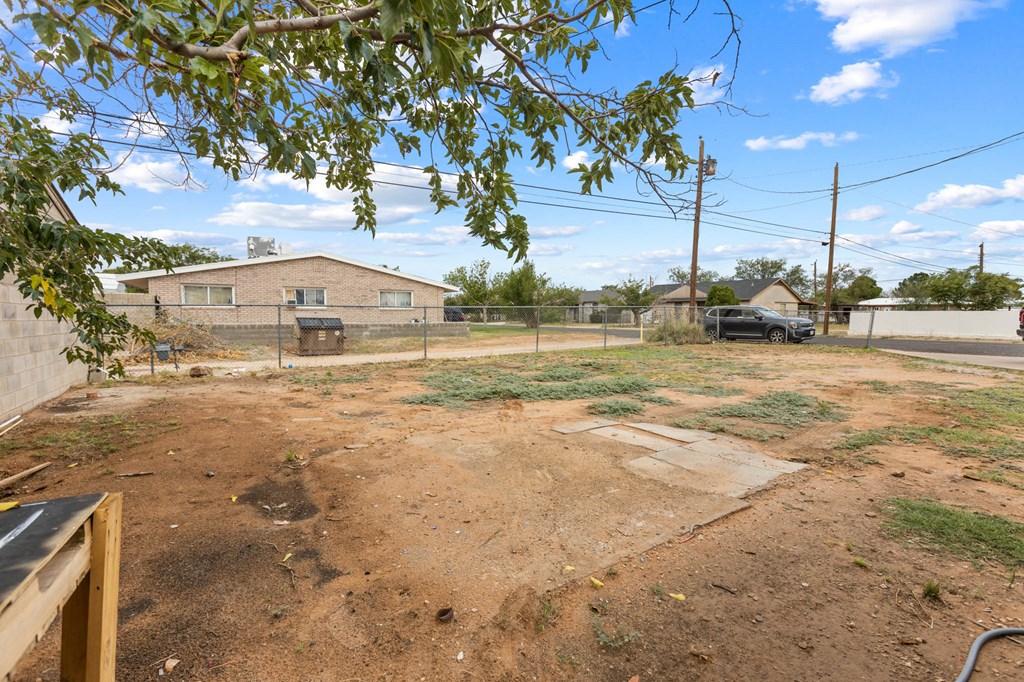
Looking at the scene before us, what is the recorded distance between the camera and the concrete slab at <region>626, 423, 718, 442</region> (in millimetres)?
5523

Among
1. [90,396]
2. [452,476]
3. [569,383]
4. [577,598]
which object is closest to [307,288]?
[90,396]

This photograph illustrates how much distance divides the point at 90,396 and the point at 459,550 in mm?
8113

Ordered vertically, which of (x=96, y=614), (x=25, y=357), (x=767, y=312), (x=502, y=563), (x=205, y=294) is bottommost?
(x=502, y=563)

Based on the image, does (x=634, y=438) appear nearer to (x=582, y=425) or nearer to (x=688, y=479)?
(x=582, y=425)

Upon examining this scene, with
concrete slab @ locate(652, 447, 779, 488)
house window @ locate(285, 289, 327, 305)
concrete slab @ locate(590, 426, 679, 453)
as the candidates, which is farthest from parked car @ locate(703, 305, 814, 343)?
house window @ locate(285, 289, 327, 305)

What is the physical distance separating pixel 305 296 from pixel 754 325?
1996 cm

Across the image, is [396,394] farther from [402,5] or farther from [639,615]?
[402,5]

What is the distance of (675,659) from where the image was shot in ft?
6.97

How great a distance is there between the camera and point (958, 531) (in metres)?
3.18

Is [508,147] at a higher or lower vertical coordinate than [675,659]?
higher

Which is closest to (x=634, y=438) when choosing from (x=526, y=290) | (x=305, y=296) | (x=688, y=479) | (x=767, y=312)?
(x=688, y=479)

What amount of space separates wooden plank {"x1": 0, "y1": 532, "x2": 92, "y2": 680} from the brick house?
16.1 meters

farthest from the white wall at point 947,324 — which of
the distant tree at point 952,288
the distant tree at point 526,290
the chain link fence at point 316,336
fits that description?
the distant tree at point 526,290

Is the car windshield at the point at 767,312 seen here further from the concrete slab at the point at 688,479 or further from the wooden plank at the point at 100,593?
the wooden plank at the point at 100,593
